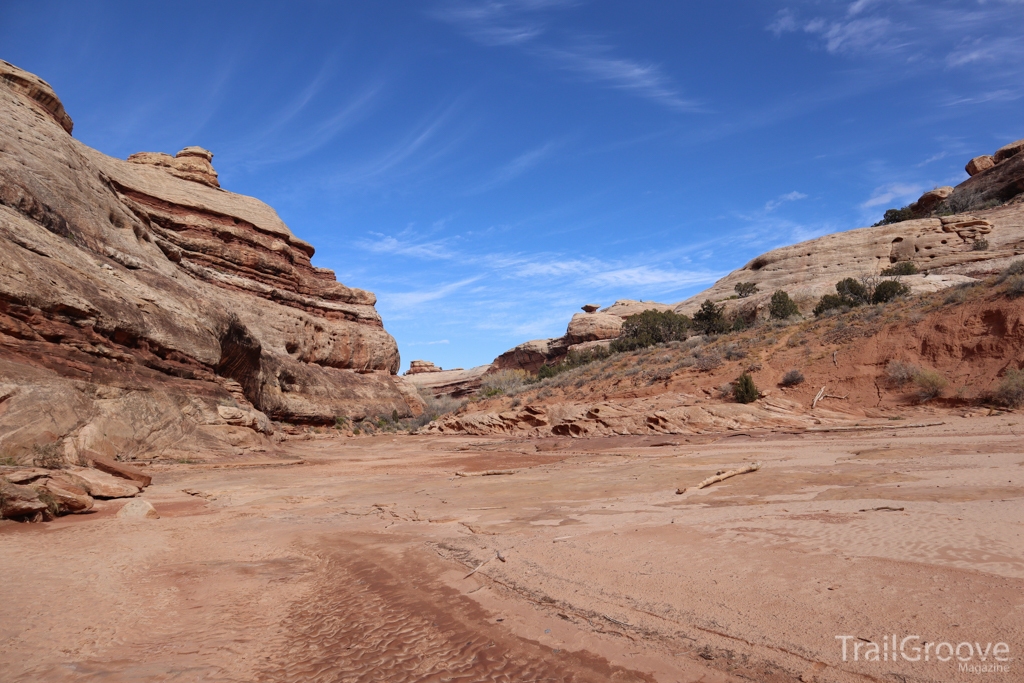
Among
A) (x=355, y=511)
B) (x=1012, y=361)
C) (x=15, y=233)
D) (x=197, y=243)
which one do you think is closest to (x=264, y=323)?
(x=197, y=243)

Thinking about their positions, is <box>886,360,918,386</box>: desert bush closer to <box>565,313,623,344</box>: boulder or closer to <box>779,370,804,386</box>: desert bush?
<box>779,370,804,386</box>: desert bush

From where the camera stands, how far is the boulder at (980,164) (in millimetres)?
52594

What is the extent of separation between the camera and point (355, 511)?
319 inches

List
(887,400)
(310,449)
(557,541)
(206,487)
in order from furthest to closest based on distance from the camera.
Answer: (310,449) < (887,400) < (206,487) < (557,541)

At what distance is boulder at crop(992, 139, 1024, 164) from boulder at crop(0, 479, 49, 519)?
6677cm

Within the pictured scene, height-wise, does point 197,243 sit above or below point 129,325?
above

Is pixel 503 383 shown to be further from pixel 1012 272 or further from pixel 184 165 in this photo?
pixel 1012 272

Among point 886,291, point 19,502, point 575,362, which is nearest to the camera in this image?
point 19,502

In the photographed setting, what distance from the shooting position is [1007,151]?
50.1 meters

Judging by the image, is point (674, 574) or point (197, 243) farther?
point (197, 243)

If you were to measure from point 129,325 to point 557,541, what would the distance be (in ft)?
46.0

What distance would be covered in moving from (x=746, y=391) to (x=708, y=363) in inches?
133

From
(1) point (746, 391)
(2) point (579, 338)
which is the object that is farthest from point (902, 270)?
(2) point (579, 338)

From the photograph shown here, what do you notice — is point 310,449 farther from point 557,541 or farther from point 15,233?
point 557,541
